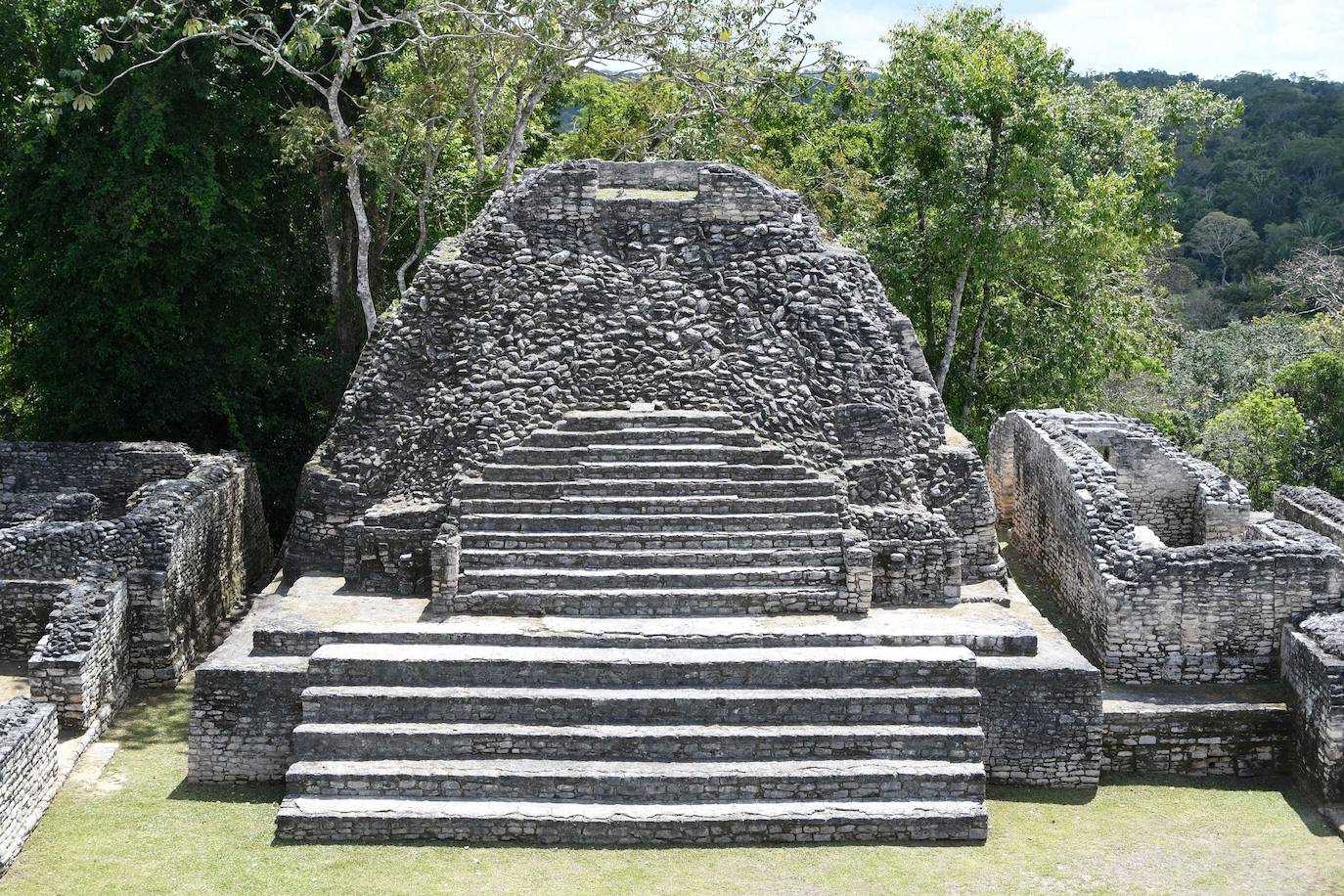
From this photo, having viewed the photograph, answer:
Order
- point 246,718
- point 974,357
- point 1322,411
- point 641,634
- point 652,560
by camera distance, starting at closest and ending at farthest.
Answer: point 246,718
point 641,634
point 652,560
point 1322,411
point 974,357

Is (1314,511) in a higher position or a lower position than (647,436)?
lower

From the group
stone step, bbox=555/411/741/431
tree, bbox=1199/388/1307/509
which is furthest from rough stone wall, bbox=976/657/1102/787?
tree, bbox=1199/388/1307/509

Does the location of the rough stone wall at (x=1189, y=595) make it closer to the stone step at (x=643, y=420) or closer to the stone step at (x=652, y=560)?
the stone step at (x=652, y=560)

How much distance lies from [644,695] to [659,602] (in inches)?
44.7

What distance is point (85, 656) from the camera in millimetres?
11789

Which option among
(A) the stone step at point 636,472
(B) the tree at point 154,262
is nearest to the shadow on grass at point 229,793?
(A) the stone step at point 636,472

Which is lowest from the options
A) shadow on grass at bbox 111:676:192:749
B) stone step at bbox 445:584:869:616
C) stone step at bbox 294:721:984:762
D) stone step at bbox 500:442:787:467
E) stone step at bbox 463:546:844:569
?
shadow on grass at bbox 111:676:192:749

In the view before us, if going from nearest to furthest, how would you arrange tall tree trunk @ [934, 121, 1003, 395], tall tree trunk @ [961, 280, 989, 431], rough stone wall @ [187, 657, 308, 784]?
rough stone wall @ [187, 657, 308, 784] < tall tree trunk @ [934, 121, 1003, 395] < tall tree trunk @ [961, 280, 989, 431]

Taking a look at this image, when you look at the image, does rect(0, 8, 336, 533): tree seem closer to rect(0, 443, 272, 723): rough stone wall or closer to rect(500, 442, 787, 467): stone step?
rect(0, 443, 272, 723): rough stone wall

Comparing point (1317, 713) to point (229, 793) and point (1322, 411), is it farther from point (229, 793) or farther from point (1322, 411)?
point (1322, 411)

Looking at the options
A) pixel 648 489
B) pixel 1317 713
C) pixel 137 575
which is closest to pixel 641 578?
pixel 648 489

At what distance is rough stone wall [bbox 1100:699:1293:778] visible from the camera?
37.6ft

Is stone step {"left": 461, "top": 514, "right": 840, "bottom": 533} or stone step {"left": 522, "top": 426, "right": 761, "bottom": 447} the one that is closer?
stone step {"left": 461, "top": 514, "right": 840, "bottom": 533}

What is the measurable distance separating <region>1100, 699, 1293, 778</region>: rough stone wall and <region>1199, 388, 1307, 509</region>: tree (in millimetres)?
8326
